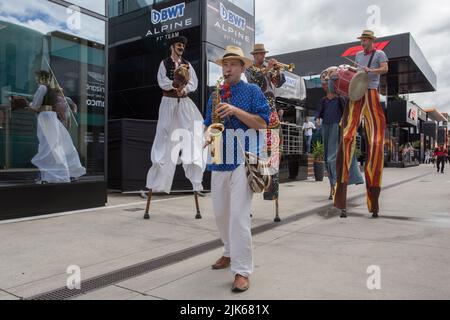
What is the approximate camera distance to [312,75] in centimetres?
3120

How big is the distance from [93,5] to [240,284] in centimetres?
537

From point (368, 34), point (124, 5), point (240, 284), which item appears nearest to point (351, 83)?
point (368, 34)

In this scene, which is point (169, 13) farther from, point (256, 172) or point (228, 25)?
point (256, 172)

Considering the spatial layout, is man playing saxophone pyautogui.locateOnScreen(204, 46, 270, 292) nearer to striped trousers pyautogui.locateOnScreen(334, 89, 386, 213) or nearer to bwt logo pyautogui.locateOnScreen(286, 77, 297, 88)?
striped trousers pyautogui.locateOnScreen(334, 89, 386, 213)

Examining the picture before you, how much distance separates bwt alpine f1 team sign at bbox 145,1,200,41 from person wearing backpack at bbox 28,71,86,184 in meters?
3.36

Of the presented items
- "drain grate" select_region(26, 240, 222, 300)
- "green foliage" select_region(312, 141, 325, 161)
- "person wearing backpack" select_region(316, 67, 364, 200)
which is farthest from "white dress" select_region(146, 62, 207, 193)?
"green foliage" select_region(312, 141, 325, 161)

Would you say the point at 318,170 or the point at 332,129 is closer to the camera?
the point at 332,129

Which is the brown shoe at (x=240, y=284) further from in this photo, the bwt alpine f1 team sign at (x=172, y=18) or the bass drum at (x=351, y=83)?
the bwt alpine f1 team sign at (x=172, y=18)

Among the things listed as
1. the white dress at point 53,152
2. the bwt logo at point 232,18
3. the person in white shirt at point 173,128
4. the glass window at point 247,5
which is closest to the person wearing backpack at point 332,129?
the person in white shirt at point 173,128

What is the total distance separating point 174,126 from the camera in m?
5.82

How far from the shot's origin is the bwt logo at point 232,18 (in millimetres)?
9023

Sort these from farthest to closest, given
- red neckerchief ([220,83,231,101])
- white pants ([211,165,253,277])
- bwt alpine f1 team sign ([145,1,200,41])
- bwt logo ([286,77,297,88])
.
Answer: bwt logo ([286,77,297,88])
bwt alpine f1 team sign ([145,1,200,41])
red neckerchief ([220,83,231,101])
white pants ([211,165,253,277])

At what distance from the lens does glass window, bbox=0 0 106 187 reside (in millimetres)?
5871
